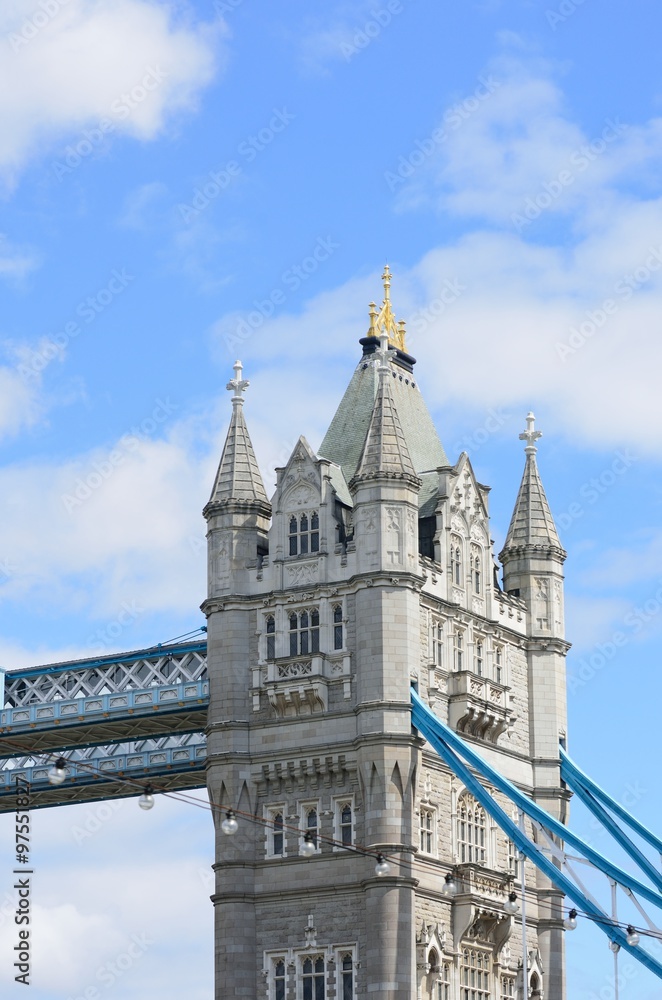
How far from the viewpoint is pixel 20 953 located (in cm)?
8919

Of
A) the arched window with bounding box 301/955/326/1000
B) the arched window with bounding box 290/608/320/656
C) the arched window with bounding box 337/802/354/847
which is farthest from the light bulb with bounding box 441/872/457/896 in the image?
the arched window with bounding box 290/608/320/656

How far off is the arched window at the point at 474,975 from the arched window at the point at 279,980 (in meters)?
7.21

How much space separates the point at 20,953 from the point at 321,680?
1881 cm

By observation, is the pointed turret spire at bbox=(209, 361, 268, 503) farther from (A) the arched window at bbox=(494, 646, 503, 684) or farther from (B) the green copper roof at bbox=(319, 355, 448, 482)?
(A) the arched window at bbox=(494, 646, 503, 684)

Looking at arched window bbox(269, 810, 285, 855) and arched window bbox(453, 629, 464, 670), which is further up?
arched window bbox(453, 629, 464, 670)

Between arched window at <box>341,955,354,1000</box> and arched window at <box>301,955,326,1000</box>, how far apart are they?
3.06 feet

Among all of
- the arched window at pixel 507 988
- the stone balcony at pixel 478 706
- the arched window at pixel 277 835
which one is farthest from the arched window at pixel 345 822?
the arched window at pixel 507 988

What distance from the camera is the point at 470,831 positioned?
281 feet

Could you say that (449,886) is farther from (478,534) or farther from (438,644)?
(478,534)

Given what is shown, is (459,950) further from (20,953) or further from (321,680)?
(20,953)

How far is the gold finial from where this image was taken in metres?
94.9

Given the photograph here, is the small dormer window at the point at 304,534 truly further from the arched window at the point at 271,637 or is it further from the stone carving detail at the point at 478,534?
the stone carving detail at the point at 478,534

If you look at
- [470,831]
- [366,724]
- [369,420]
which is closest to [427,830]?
[470,831]

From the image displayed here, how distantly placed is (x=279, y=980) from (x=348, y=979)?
3.18 metres
